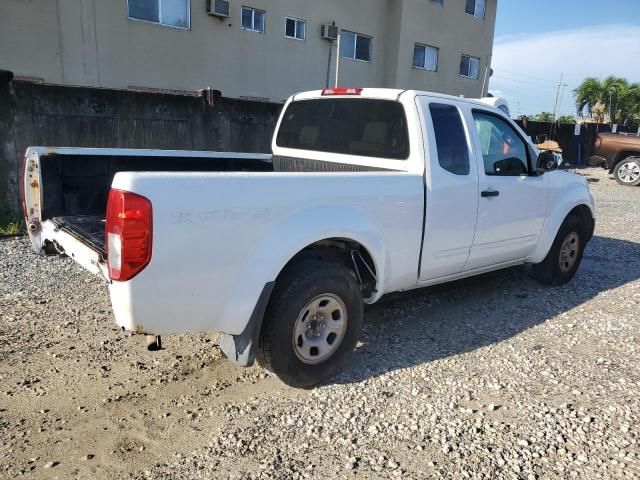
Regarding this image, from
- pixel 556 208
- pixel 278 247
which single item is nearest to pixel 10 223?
pixel 278 247

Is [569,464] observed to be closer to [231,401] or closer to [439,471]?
[439,471]

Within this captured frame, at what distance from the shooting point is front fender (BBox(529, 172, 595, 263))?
5.29m

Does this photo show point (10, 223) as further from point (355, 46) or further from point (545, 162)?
point (355, 46)

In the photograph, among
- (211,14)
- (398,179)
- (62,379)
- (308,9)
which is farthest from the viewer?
(308,9)

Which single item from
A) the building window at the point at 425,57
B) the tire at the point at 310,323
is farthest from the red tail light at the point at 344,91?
the building window at the point at 425,57

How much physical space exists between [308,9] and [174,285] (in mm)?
16545

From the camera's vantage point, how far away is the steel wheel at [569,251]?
5688mm

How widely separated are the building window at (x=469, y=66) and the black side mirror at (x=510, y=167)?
20.7 meters

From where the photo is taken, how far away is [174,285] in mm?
2732

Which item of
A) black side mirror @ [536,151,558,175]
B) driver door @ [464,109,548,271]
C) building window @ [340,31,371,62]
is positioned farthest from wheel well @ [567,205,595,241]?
building window @ [340,31,371,62]

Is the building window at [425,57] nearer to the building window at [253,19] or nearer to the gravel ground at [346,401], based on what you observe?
the building window at [253,19]

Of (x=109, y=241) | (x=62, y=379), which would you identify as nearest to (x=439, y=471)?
(x=109, y=241)

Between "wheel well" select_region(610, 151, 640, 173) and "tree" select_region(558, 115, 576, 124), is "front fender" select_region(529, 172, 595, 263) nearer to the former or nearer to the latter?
"wheel well" select_region(610, 151, 640, 173)

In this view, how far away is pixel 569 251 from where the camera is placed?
5.78 meters
